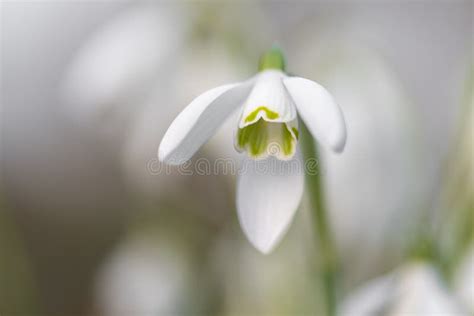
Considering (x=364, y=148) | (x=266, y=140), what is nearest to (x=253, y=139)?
(x=266, y=140)

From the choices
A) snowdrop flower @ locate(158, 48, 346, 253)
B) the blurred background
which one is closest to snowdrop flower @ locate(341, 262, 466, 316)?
the blurred background

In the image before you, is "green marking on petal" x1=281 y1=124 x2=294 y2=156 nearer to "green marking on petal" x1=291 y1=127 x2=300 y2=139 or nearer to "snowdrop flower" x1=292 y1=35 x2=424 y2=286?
"green marking on petal" x1=291 y1=127 x2=300 y2=139

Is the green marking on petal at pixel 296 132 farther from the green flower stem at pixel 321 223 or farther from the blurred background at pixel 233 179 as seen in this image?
the blurred background at pixel 233 179

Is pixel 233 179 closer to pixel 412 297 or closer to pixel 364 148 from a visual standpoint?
pixel 364 148

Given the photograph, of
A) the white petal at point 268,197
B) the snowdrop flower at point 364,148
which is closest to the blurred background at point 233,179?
the snowdrop flower at point 364,148

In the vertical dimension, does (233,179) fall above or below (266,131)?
above

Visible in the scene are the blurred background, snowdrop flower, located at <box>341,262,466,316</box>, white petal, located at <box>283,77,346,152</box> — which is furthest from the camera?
the blurred background
